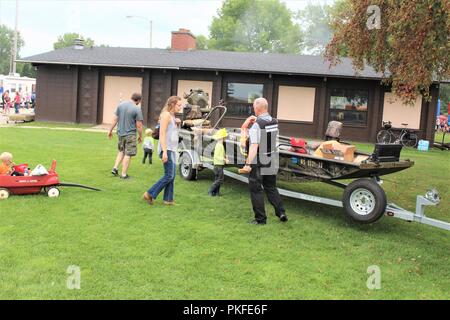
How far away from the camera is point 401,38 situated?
817 centimetres

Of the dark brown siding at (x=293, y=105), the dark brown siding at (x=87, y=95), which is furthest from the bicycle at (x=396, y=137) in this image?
the dark brown siding at (x=87, y=95)

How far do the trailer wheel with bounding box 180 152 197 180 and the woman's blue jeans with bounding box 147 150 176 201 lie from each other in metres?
2.08

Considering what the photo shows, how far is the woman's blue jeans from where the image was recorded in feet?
26.6

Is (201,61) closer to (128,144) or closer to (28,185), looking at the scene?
Answer: (128,144)

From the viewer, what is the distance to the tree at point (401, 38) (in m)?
7.58

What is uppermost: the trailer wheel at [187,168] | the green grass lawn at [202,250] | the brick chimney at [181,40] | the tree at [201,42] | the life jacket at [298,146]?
the tree at [201,42]

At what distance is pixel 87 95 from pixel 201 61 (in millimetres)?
6080

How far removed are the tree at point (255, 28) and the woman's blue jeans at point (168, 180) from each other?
6208cm

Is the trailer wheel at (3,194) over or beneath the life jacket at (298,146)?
beneath

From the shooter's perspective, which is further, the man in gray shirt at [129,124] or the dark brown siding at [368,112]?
the dark brown siding at [368,112]

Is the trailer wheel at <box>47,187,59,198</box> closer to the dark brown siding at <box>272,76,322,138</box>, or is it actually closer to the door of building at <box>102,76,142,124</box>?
the dark brown siding at <box>272,76,322,138</box>

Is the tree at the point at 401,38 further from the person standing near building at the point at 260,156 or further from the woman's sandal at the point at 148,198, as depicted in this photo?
the woman's sandal at the point at 148,198

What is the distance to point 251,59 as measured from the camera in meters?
26.1
